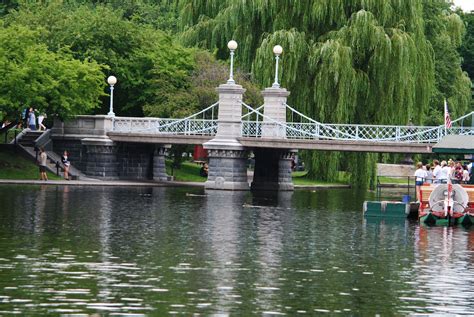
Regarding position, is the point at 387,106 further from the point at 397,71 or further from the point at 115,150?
the point at 115,150

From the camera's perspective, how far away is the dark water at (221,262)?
82.8 feet

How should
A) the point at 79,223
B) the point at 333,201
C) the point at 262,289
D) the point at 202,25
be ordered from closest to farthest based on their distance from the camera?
the point at 262,289
the point at 79,223
the point at 333,201
the point at 202,25

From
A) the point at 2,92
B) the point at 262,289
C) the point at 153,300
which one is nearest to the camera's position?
Result: the point at 153,300

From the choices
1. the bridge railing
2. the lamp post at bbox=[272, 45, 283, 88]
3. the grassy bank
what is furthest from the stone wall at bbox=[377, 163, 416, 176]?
the lamp post at bbox=[272, 45, 283, 88]

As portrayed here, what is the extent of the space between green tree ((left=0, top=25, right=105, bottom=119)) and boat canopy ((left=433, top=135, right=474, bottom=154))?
979 inches

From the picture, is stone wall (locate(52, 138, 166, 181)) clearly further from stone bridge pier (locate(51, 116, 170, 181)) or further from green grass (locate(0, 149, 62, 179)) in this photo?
green grass (locate(0, 149, 62, 179))

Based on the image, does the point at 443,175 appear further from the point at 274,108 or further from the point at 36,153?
the point at 36,153

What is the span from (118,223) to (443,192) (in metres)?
11.4

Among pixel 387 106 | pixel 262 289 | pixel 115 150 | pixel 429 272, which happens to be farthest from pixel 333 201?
pixel 262 289

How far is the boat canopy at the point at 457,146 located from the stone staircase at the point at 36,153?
2567cm

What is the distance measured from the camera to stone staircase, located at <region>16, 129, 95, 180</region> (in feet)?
238

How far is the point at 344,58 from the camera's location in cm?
7081

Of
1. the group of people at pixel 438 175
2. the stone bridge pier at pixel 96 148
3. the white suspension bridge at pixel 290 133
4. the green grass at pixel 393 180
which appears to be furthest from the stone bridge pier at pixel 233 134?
the green grass at pixel 393 180

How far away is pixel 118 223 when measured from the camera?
4297 cm
